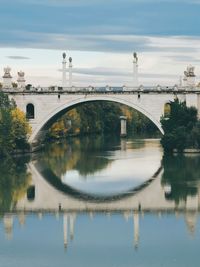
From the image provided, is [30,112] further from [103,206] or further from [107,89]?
[103,206]

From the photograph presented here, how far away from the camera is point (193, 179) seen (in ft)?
159

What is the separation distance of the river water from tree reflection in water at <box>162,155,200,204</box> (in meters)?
0.05

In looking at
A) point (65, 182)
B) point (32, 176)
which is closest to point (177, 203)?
point (65, 182)

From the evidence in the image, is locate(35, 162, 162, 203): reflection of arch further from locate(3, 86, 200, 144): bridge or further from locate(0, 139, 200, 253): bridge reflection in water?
locate(3, 86, 200, 144): bridge

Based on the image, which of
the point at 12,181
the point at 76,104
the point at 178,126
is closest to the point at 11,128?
the point at 76,104

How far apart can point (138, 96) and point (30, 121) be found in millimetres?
9161

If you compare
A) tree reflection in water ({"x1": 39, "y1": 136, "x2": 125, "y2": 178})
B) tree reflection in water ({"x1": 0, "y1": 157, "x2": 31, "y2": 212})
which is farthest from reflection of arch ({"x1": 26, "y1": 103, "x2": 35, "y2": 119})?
tree reflection in water ({"x1": 0, "y1": 157, "x2": 31, "y2": 212})

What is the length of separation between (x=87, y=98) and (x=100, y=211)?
102 feet

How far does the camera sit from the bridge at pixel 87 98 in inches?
2699

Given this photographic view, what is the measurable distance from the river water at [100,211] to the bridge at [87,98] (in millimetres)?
6337

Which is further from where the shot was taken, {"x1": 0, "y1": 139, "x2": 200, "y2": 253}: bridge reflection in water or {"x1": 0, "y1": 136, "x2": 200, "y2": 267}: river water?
{"x1": 0, "y1": 139, "x2": 200, "y2": 253}: bridge reflection in water

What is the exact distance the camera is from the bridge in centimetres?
6856

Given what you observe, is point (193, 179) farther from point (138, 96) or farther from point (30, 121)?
point (30, 121)

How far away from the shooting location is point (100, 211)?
39062 millimetres
